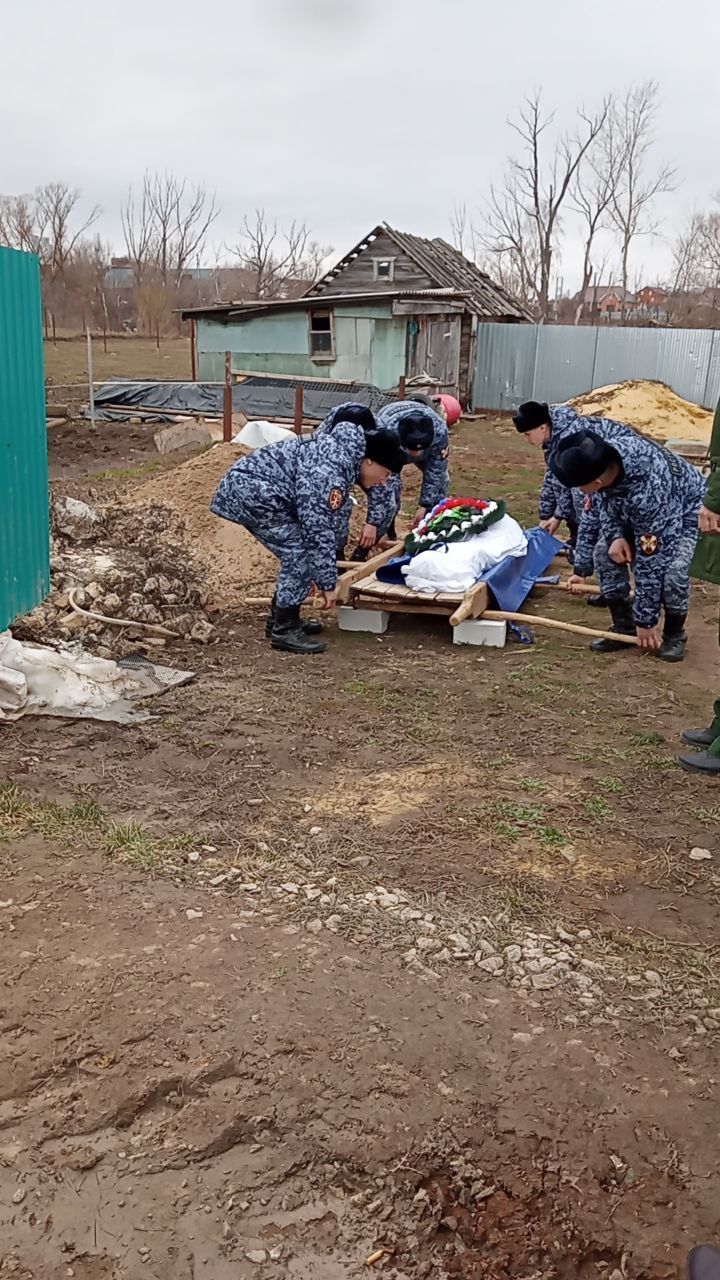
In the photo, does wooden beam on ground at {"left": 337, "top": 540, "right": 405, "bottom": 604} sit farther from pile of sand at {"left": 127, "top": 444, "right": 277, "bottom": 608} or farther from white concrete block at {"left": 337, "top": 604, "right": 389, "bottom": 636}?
pile of sand at {"left": 127, "top": 444, "right": 277, "bottom": 608}

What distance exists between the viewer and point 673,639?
6023mm

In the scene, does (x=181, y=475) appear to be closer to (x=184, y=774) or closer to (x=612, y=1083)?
(x=184, y=774)

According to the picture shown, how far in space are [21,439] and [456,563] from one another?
279 centimetres

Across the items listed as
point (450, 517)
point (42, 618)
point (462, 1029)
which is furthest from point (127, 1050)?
point (450, 517)

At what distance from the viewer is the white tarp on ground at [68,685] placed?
15.8ft

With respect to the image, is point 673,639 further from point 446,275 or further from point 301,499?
point 446,275

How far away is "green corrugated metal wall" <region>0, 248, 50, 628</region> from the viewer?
18.1ft

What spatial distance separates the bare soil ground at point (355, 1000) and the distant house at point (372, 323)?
58.6 ft

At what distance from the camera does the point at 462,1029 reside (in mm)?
2617

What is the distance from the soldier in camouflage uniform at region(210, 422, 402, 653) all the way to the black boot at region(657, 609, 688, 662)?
1.94 metres

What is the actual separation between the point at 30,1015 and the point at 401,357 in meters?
21.0

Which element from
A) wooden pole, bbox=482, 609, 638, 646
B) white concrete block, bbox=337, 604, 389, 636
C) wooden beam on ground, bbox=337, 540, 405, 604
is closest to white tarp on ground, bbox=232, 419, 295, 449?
wooden beam on ground, bbox=337, 540, 405, 604

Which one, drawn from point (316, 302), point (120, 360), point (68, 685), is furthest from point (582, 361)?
point (68, 685)

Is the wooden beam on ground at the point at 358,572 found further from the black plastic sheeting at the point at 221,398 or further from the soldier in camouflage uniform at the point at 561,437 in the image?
the black plastic sheeting at the point at 221,398
